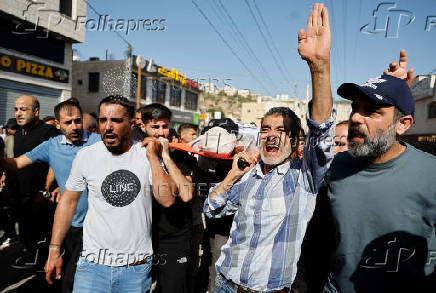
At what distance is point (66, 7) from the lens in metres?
13.6

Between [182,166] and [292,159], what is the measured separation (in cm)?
128

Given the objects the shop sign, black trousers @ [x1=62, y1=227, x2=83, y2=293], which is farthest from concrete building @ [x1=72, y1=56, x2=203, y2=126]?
black trousers @ [x1=62, y1=227, x2=83, y2=293]

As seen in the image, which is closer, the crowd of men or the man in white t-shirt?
the crowd of men

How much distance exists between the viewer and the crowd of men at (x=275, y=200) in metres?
1.49

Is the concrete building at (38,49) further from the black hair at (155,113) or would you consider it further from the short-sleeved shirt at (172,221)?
the short-sleeved shirt at (172,221)

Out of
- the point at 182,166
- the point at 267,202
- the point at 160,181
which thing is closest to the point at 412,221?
the point at 267,202

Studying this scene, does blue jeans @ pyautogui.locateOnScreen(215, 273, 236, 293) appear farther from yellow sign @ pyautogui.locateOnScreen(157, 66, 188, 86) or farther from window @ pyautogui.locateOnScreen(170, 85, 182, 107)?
window @ pyautogui.locateOnScreen(170, 85, 182, 107)

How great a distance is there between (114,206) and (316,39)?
1.84 m

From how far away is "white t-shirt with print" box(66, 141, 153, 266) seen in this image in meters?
2.24

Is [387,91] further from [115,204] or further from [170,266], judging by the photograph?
[170,266]

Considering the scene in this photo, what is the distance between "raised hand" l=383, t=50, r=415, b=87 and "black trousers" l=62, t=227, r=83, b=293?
294cm

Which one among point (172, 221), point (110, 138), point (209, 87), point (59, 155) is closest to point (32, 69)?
point (209, 87)

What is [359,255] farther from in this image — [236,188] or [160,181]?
[160,181]

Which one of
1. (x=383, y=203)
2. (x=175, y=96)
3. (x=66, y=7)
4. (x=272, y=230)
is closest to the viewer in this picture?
(x=383, y=203)
